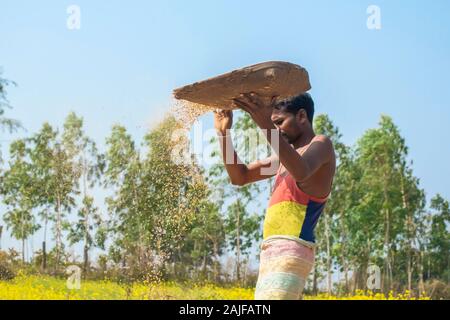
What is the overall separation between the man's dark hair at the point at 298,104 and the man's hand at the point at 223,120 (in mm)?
290

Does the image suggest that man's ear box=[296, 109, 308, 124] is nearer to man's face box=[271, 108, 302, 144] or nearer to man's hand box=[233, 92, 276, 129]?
man's face box=[271, 108, 302, 144]

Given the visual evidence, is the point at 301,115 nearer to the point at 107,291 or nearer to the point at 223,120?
the point at 223,120

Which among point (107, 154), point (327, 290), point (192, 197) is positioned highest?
point (107, 154)

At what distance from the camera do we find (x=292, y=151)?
8.04ft

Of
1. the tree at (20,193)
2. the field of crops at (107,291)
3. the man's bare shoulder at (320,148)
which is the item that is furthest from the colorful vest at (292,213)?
the tree at (20,193)

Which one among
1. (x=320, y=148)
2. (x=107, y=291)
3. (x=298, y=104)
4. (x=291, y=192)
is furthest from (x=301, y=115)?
(x=107, y=291)

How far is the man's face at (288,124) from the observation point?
9.09ft

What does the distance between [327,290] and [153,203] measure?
402cm

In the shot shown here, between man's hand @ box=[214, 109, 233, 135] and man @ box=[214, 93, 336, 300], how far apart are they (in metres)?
0.27

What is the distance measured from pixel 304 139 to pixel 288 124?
9cm

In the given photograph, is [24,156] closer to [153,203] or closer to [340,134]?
[153,203]
